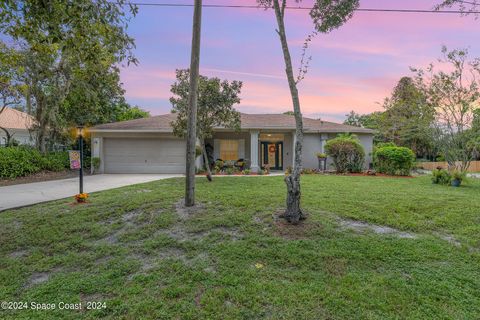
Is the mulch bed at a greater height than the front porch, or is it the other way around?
the front porch

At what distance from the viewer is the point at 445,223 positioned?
16.3 feet

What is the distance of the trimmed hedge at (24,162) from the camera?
12.1 m

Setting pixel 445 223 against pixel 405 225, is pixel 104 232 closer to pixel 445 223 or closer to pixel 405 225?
pixel 405 225

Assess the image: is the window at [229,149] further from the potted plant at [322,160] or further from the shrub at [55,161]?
the shrub at [55,161]

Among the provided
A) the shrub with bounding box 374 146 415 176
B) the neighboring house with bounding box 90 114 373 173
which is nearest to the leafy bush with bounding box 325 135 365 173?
the shrub with bounding box 374 146 415 176

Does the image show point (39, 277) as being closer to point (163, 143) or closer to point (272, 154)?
point (163, 143)

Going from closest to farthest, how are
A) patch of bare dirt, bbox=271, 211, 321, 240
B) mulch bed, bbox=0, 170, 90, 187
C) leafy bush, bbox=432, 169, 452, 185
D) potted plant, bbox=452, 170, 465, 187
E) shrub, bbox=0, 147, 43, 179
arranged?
patch of bare dirt, bbox=271, 211, 321, 240 → potted plant, bbox=452, 170, 465, 187 → leafy bush, bbox=432, 169, 452, 185 → mulch bed, bbox=0, 170, 90, 187 → shrub, bbox=0, 147, 43, 179

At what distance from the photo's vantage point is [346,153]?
14.1 metres

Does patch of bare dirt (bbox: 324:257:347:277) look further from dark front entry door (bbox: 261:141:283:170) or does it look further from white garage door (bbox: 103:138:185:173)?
dark front entry door (bbox: 261:141:283:170)

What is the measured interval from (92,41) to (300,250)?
5.33m

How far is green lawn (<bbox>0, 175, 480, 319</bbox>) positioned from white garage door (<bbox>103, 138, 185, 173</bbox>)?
30.8ft

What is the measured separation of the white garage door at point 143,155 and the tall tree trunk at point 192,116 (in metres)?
9.67

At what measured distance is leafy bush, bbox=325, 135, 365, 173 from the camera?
13875 millimetres

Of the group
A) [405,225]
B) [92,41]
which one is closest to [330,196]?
[405,225]
